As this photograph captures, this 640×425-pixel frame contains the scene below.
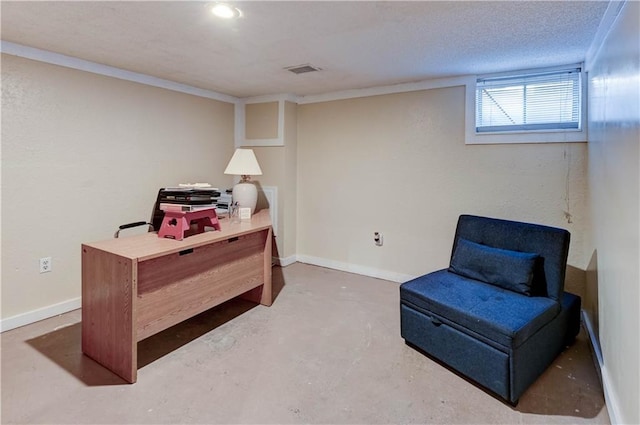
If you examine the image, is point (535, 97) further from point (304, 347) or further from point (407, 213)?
point (304, 347)

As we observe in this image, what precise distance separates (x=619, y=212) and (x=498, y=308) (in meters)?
0.75

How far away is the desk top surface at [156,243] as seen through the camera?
193 cm

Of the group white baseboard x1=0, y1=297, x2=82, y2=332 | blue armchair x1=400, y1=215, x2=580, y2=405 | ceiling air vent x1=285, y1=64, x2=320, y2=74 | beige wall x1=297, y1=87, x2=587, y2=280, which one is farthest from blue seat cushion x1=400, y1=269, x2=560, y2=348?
white baseboard x1=0, y1=297, x2=82, y2=332

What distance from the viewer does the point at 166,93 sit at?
3.43m

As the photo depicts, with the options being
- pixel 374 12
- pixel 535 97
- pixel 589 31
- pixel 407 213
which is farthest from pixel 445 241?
pixel 374 12

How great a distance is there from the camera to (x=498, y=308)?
6.45 ft

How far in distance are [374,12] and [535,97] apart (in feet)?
5.94

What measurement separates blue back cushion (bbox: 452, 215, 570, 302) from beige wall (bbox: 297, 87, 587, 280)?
57 cm

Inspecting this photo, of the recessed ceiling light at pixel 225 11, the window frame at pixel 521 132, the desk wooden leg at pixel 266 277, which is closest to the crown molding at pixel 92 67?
the recessed ceiling light at pixel 225 11

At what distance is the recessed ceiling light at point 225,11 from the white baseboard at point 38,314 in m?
2.52

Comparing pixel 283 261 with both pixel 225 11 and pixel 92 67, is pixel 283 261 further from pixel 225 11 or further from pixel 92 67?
pixel 225 11

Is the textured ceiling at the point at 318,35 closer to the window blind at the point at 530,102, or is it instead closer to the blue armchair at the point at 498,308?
the window blind at the point at 530,102

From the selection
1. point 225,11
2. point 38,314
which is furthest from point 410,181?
point 38,314

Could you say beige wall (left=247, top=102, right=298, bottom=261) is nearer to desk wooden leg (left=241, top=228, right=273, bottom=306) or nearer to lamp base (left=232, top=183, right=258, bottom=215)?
lamp base (left=232, top=183, right=258, bottom=215)
